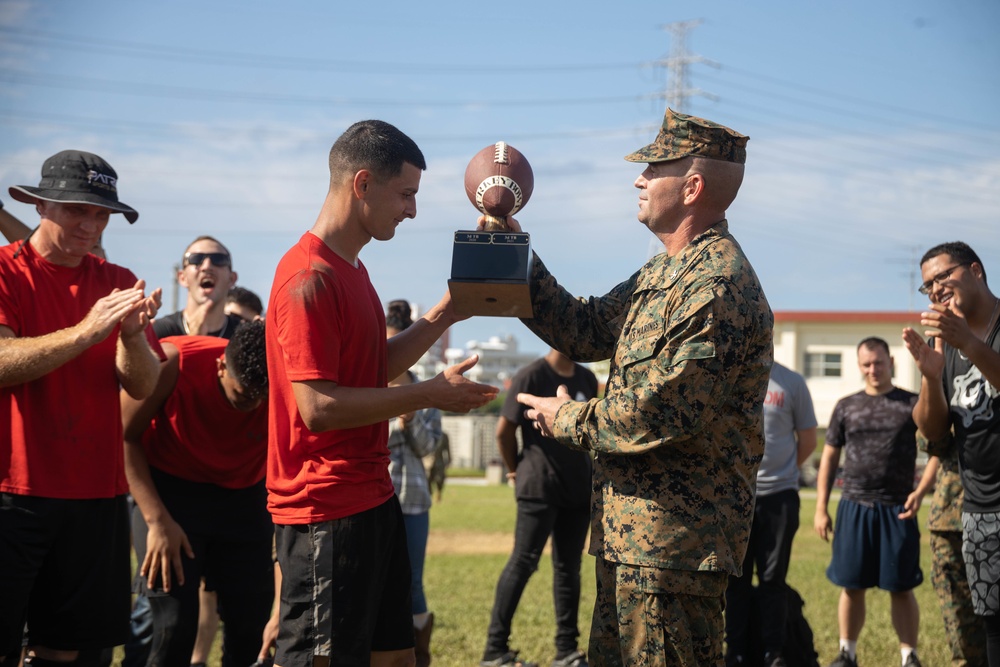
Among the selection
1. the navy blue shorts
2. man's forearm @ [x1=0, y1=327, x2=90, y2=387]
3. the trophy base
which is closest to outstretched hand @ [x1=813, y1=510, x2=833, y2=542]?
the navy blue shorts

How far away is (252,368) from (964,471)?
4220mm

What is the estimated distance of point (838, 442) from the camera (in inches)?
360

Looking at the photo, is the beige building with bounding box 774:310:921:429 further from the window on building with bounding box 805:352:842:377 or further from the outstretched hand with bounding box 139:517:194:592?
the outstretched hand with bounding box 139:517:194:592

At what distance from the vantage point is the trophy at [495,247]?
4.39 meters

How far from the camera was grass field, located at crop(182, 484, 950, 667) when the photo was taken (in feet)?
27.5

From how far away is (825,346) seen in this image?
49188 mm

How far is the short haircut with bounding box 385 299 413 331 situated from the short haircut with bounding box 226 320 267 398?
2.55 meters

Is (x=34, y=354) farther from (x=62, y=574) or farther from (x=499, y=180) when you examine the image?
(x=499, y=180)

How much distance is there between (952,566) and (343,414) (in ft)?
14.5

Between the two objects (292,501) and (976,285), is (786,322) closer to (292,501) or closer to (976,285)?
(976,285)

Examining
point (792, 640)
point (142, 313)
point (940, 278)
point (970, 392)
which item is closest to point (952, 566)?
point (970, 392)

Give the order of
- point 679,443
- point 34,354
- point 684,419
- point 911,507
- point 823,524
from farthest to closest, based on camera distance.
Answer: point 823,524, point 911,507, point 34,354, point 679,443, point 684,419

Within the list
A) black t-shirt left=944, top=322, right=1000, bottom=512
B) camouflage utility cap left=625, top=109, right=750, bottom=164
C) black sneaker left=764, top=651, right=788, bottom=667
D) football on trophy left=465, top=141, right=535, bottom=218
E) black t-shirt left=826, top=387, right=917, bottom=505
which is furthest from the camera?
black t-shirt left=826, top=387, right=917, bottom=505

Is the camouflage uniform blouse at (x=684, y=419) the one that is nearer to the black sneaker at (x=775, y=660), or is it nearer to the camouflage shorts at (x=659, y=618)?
the camouflage shorts at (x=659, y=618)
